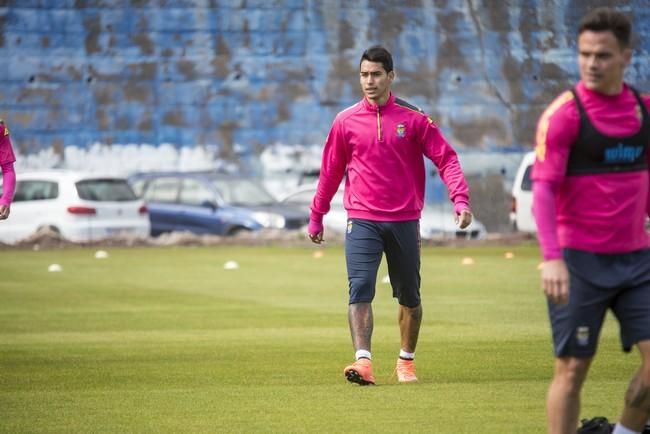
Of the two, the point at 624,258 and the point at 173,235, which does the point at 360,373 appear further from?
the point at 173,235

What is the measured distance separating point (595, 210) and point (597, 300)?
414mm

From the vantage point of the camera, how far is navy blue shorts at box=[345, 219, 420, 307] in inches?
448

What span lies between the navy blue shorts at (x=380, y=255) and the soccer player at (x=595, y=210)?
4138 mm

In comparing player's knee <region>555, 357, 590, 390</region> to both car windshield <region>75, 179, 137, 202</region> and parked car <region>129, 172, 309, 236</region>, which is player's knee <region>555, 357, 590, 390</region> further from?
parked car <region>129, 172, 309, 236</region>

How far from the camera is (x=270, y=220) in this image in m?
34.7

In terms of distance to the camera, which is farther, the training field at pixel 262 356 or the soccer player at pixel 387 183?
the soccer player at pixel 387 183

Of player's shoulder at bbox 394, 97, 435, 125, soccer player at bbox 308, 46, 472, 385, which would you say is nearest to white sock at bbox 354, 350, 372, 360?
soccer player at bbox 308, 46, 472, 385

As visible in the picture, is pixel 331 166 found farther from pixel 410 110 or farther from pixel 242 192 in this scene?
pixel 242 192

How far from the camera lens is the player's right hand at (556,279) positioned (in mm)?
6918

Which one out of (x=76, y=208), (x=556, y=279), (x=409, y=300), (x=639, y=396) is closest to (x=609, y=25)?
(x=556, y=279)

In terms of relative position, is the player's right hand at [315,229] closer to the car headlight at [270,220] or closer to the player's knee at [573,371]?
the player's knee at [573,371]

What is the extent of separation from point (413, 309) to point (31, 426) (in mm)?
3221

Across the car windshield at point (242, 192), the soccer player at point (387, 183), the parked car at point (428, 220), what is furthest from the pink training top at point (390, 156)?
the car windshield at point (242, 192)

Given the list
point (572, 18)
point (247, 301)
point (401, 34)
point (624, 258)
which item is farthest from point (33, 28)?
point (624, 258)
